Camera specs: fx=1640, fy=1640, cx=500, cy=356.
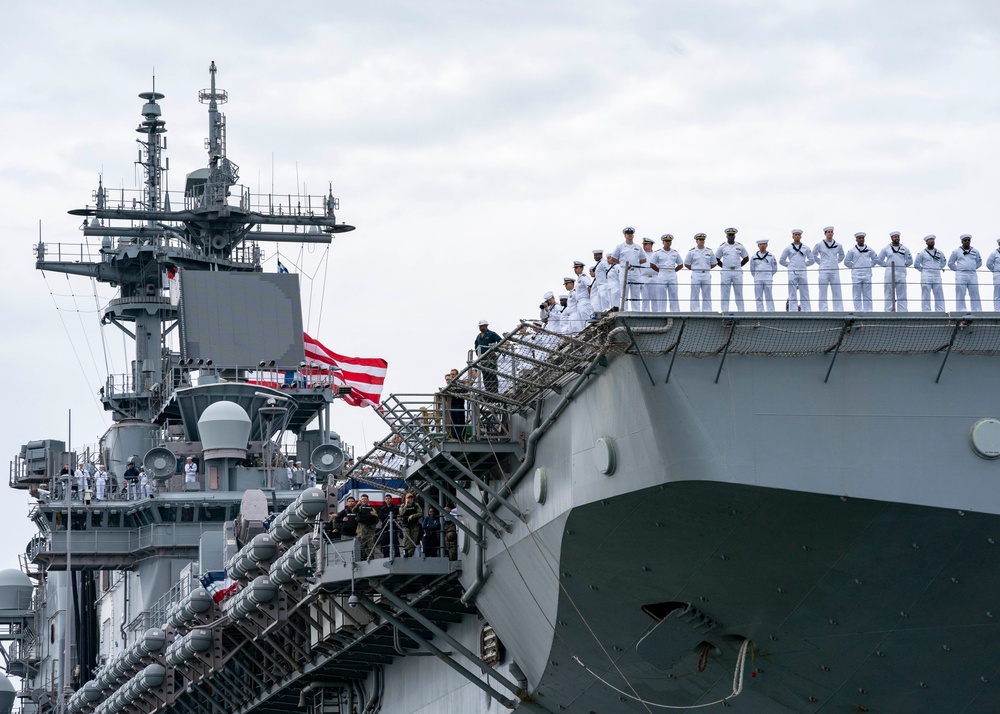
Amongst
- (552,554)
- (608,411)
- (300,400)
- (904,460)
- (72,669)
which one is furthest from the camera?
(72,669)

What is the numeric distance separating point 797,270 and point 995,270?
94.1 inches

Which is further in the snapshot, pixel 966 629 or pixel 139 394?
pixel 139 394

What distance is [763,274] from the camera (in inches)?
768

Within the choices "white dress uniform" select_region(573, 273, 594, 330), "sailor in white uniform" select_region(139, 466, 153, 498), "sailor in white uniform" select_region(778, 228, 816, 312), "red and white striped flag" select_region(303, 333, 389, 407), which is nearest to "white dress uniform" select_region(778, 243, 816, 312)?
"sailor in white uniform" select_region(778, 228, 816, 312)

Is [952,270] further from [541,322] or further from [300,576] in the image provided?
[300,576]

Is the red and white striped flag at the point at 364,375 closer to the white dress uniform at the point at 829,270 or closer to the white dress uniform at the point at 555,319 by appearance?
the white dress uniform at the point at 555,319

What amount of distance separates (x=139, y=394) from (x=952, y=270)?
34.4m

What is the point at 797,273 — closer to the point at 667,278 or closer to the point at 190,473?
the point at 667,278

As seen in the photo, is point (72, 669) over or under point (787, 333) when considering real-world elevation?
under

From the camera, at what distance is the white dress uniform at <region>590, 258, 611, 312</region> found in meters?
20.0

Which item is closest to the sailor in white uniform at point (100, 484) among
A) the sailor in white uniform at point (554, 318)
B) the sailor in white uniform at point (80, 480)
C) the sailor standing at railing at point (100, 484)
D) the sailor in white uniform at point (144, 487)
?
the sailor standing at railing at point (100, 484)

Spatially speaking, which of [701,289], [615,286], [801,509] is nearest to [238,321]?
[615,286]

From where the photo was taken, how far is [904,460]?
17.6 m

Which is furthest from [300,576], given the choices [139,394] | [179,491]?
[139,394]
